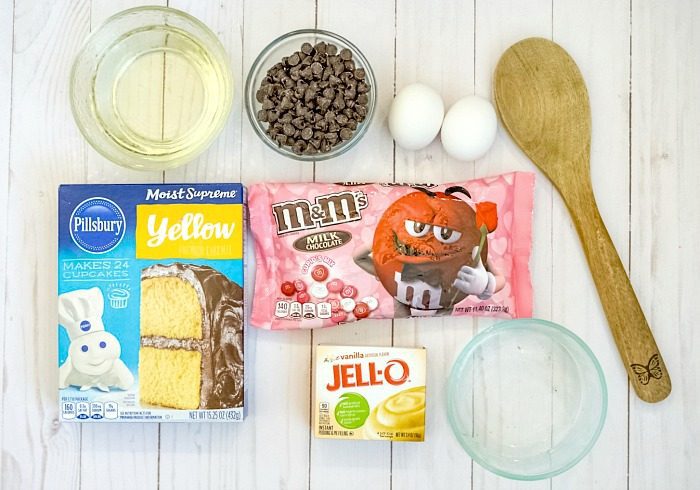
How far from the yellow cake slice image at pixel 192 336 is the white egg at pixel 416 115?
30 centimetres

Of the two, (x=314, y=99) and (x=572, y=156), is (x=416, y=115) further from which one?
(x=572, y=156)

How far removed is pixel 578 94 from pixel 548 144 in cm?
8

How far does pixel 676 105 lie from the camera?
36.5 inches

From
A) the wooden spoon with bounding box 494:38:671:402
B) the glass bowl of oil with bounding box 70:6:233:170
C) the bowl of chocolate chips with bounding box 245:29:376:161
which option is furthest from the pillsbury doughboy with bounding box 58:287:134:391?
the wooden spoon with bounding box 494:38:671:402

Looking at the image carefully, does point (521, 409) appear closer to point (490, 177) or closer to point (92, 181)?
point (490, 177)

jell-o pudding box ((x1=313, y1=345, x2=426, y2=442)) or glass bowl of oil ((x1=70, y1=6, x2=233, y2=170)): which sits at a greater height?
glass bowl of oil ((x1=70, y1=6, x2=233, y2=170))

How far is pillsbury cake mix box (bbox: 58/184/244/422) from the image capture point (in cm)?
85

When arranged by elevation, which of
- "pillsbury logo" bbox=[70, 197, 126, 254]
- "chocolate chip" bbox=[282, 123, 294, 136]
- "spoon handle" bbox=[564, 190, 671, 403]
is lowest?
"spoon handle" bbox=[564, 190, 671, 403]

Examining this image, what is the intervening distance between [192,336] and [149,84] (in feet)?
1.13

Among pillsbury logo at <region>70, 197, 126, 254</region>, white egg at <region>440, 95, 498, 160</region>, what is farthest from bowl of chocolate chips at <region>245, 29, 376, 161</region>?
pillsbury logo at <region>70, 197, 126, 254</region>

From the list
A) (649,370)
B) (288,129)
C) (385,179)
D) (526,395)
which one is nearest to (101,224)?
(288,129)

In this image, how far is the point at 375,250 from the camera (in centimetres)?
87

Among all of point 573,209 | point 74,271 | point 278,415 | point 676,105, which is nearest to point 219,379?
point 278,415

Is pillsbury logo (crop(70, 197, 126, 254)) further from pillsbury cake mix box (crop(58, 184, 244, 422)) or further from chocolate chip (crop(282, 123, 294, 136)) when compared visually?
chocolate chip (crop(282, 123, 294, 136))
